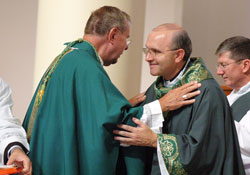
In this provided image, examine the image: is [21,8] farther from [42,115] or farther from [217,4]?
[42,115]

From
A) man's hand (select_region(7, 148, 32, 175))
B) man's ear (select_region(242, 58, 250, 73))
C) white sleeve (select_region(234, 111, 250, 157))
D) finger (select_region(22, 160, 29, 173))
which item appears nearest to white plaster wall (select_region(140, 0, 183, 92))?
man's ear (select_region(242, 58, 250, 73))

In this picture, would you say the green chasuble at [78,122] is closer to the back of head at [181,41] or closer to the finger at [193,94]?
the finger at [193,94]

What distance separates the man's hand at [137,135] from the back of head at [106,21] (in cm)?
78

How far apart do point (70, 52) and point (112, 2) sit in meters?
1.28

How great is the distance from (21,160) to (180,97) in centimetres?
125

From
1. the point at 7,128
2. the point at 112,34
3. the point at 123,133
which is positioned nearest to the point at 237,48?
the point at 112,34

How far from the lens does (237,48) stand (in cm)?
431

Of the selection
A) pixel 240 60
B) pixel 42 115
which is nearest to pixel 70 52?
pixel 42 115

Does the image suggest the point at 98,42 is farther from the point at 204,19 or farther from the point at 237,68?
the point at 204,19

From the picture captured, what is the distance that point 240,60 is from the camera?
4.26m

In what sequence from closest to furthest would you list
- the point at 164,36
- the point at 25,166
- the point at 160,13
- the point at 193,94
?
the point at 25,166
the point at 193,94
the point at 164,36
the point at 160,13

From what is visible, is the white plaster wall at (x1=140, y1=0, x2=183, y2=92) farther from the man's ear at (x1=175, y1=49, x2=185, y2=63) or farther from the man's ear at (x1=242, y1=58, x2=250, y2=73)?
the man's ear at (x1=175, y1=49, x2=185, y2=63)

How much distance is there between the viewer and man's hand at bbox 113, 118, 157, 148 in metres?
2.92

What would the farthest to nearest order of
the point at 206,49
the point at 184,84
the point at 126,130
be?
1. the point at 206,49
2. the point at 184,84
3. the point at 126,130
